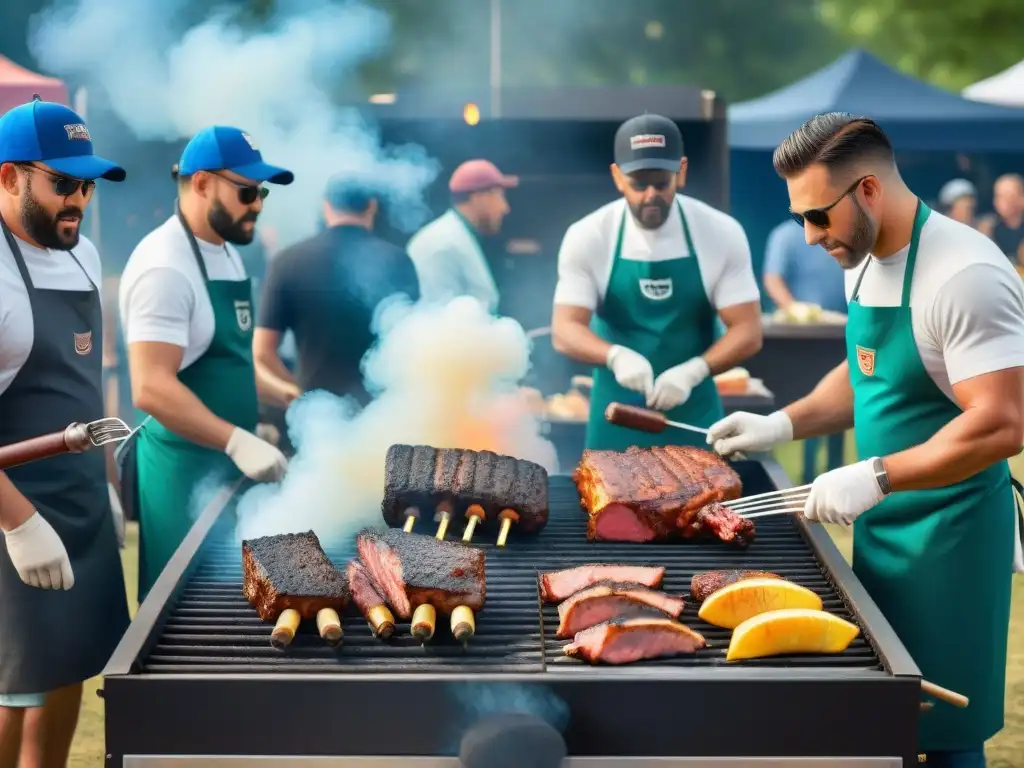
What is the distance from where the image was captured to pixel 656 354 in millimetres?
5469

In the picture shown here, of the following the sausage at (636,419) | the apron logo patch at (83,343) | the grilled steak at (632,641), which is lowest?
the grilled steak at (632,641)

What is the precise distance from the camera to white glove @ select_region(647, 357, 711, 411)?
5066 mm

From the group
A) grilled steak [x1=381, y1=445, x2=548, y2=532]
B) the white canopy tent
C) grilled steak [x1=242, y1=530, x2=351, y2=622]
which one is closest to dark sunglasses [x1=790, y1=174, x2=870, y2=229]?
grilled steak [x1=381, y1=445, x2=548, y2=532]

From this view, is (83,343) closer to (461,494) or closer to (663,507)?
(461,494)

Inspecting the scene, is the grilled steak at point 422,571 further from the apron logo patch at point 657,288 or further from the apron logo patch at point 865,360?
the apron logo patch at point 657,288

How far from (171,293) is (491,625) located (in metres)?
2.16

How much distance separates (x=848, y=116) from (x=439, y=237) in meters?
4.78

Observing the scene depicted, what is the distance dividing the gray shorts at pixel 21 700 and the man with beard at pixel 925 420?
106 inches

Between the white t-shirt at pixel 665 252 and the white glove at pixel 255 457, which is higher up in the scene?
the white t-shirt at pixel 665 252

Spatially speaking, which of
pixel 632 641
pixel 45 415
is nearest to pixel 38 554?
pixel 45 415

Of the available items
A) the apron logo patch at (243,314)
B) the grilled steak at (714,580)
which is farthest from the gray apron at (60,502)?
the grilled steak at (714,580)

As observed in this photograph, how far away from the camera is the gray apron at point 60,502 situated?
3.63 metres

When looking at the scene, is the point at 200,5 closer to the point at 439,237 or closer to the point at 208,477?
the point at 439,237

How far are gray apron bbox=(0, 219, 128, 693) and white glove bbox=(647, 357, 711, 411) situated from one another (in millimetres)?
2459
